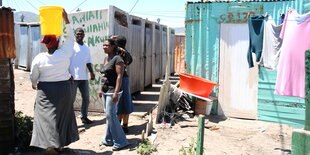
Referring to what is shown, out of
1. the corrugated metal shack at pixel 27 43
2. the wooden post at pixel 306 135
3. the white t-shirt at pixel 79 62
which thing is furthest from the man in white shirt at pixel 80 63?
the corrugated metal shack at pixel 27 43

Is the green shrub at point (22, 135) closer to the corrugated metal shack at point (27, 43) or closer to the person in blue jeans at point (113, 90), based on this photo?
the person in blue jeans at point (113, 90)

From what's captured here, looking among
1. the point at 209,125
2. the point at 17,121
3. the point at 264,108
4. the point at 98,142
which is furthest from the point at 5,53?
the point at 264,108

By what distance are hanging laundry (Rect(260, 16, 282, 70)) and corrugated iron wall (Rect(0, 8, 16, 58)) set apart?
4.48 m

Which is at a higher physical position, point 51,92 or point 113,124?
point 51,92

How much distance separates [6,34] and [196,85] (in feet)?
13.4

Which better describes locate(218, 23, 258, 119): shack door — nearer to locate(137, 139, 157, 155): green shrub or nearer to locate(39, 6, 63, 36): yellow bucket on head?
locate(137, 139, 157, 155): green shrub

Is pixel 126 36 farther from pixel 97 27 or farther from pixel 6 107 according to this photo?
pixel 6 107

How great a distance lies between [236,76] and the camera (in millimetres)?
6957

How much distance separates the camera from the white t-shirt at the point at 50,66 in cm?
393

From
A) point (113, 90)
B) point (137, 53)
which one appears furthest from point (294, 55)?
point (137, 53)

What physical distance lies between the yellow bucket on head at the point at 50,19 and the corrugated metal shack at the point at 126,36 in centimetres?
264

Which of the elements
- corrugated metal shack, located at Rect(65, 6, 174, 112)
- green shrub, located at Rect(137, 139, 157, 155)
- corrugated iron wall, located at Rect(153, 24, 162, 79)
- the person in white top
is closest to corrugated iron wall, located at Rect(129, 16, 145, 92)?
corrugated metal shack, located at Rect(65, 6, 174, 112)

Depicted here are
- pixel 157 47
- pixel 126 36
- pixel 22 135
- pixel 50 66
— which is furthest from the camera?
pixel 157 47

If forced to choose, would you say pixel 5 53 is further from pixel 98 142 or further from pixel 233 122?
pixel 233 122
